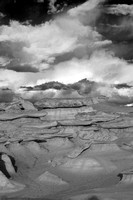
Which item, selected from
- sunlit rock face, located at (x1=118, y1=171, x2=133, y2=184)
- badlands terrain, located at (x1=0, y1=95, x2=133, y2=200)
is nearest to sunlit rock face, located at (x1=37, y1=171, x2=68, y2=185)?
badlands terrain, located at (x1=0, y1=95, x2=133, y2=200)

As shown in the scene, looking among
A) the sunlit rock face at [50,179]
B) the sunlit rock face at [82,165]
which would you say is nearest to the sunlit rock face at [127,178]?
the sunlit rock face at [82,165]

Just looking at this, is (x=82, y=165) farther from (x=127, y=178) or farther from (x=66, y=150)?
(x=66, y=150)

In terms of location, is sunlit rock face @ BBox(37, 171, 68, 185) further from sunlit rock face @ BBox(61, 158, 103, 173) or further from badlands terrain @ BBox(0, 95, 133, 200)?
sunlit rock face @ BBox(61, 158, 103, 173)

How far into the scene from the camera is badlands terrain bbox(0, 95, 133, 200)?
28969 millimetres

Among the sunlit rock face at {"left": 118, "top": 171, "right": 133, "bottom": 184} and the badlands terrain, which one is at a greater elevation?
the sunlit rock face at {"left": 118, "top": 171, "right": 133, "bottom": 184}

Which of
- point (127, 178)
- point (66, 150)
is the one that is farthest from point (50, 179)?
point (66, 150)

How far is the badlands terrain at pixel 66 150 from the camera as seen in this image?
2897 centimetres

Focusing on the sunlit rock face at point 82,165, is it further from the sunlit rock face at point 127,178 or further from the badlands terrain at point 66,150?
the sunlit rock face at point 127,178

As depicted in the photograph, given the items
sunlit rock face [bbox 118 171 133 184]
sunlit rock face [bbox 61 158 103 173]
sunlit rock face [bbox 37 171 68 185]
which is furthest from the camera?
sunlit rock face [bbox 61 158 103 173]

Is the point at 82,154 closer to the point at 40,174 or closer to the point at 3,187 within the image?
the point at 40,174

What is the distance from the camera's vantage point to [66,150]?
140 ft

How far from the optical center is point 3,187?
94.7ft

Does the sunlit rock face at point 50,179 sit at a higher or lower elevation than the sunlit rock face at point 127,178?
lower

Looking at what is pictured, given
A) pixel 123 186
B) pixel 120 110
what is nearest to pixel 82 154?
pixel 123 186
